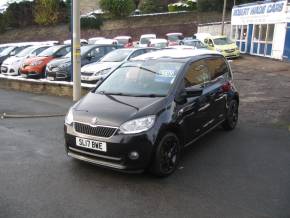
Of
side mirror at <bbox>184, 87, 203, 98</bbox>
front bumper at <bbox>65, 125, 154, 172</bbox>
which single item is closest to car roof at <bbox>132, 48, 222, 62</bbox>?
side mirror at <bbox>184, 87, 203, 98</bbox>

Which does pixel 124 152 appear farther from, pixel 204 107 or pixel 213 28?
pixel 213 28

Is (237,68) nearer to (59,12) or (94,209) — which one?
(94,209)

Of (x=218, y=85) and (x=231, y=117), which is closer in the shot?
(x=218, y=85)

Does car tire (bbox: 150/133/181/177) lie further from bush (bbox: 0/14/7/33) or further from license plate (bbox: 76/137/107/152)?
bush (bbox: 0/14/7/33)

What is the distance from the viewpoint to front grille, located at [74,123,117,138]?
15.3ft

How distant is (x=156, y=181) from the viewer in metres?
4.84

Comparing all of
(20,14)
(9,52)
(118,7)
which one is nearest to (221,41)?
A: (9,52)

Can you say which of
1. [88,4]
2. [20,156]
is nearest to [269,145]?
[20,156]

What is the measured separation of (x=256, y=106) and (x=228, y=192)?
5.79 meters

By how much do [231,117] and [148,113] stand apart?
3.22 meters

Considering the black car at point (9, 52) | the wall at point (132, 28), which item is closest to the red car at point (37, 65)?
the black car at point (9, 52)

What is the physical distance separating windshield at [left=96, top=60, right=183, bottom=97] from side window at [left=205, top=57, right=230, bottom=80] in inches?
38.7

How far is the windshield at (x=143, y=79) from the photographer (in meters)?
5.44

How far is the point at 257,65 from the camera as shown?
20.4m
